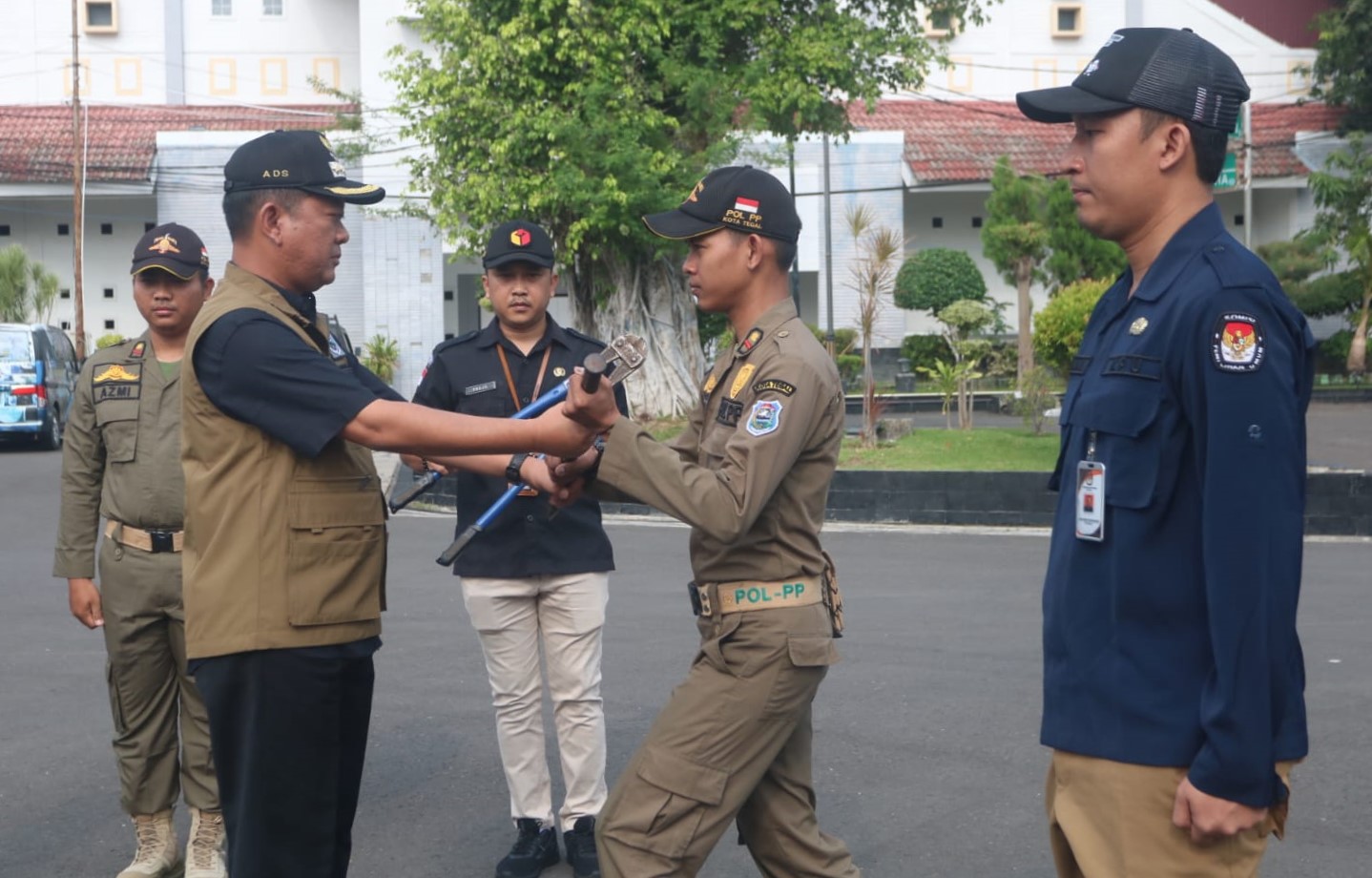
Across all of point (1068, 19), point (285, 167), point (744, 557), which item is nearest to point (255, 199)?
point (285, 167)

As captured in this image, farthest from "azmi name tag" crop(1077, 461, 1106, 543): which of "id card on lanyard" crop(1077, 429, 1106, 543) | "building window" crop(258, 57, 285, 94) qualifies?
"building window" crop(258, 57, 285, 94)

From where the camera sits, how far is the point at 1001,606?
9805 mm

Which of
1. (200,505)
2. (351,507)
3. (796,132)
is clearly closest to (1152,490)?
(351,507)

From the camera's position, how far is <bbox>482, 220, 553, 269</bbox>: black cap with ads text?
5.74 m

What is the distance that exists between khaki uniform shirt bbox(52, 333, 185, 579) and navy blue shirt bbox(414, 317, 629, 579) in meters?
0.92

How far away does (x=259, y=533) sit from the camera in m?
3.54

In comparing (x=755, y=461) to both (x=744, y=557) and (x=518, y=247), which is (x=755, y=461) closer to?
(x=744, y=557)

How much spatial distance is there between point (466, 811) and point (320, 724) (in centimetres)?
218

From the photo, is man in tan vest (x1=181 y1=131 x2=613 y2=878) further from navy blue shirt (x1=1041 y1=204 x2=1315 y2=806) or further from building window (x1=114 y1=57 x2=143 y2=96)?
building window (x1=114 y1=57 x2=143 y2=96)

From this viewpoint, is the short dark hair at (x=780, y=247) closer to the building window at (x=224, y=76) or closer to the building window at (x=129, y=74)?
the building window at (x=224, y=76)

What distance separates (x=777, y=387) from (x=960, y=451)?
44.5 feet

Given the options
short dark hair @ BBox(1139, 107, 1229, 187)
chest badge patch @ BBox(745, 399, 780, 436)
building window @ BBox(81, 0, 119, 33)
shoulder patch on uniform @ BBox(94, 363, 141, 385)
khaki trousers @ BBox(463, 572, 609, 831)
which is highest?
building window @ BBox(81, 0, 119, 33)

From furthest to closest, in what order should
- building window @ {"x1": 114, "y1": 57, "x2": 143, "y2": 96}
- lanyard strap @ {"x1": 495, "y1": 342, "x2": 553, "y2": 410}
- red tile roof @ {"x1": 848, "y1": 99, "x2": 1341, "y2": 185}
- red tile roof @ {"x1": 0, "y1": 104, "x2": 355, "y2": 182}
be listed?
1. building window @ {"x1": 114, "y1": 57, "x2": 143, "y2": 96}
2. red tile roof @ {"x1": 848, "y1": 99, "x2": 1341, "y2": 185}
3. red tile roof @ {"x1": 0, "y1": 104, "x2": 355, "y2": 182}
4. lanyard strap @ {"x1": 495, "y1": 342, "x2": 553, "y2": 410}

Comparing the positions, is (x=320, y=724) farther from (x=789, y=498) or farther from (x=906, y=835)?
(x=906, y=835)
